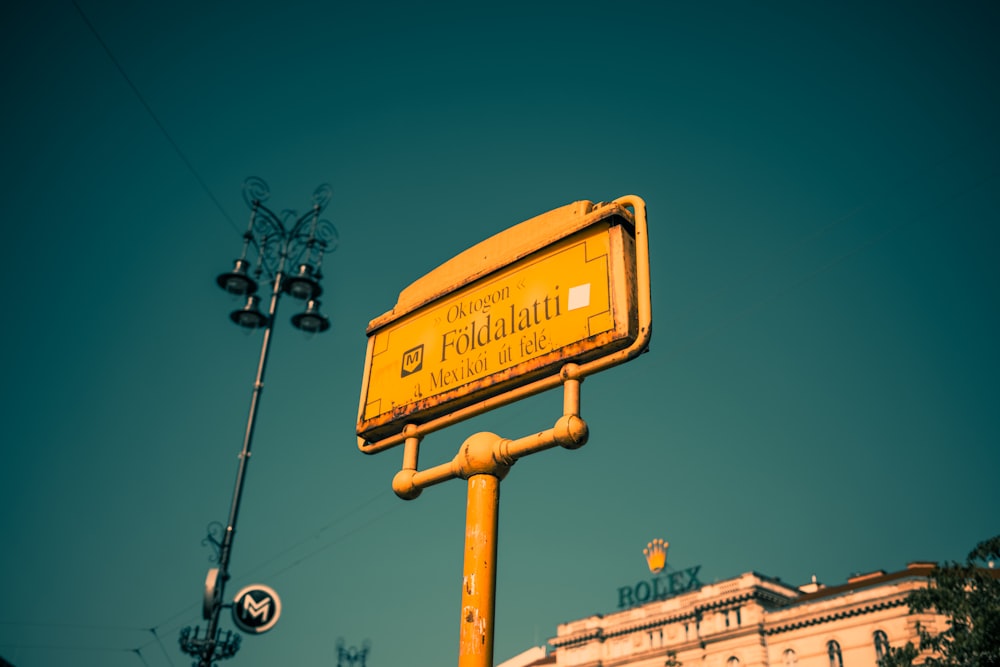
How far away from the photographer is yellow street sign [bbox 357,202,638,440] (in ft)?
12.4

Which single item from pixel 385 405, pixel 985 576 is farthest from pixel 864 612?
pixel 385 405

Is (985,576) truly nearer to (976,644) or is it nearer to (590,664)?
(976,644)

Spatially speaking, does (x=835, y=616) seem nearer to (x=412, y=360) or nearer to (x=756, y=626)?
(x=756, y=626)

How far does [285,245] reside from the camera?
45.8 ft

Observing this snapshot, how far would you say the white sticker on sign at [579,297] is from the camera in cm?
385

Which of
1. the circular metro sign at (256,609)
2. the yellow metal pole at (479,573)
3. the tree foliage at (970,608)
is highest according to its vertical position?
the tree foliage at (970,608)

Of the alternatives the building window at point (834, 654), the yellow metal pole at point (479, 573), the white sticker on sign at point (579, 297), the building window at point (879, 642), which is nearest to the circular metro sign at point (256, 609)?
the yellow metal pole at point (479, 573)

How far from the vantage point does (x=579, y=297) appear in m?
3.88

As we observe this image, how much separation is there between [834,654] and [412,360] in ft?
154

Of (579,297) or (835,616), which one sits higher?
(835,616)

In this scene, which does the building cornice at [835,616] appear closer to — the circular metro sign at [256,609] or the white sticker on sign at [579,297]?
the circular metro sign at [256,609]

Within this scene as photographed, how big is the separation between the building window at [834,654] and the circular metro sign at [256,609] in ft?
139

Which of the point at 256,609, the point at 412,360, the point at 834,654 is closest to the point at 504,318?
the point at 412,360

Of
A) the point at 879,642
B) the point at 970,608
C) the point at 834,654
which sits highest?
the point at 879,642
